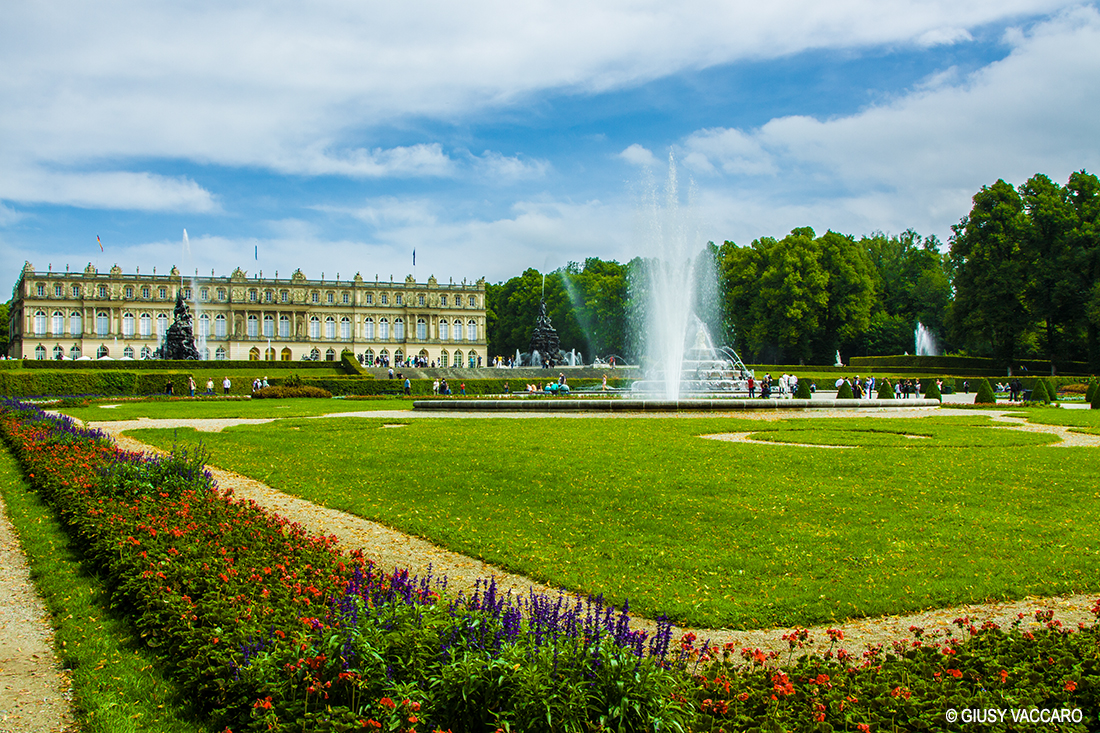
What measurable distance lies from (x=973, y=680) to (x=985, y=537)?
3.84 meters

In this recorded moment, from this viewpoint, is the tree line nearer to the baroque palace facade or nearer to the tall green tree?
the tall green tree

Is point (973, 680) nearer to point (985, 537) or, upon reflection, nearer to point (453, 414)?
point (985, 537)

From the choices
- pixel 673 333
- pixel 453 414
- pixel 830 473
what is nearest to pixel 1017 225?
pixel 673 333

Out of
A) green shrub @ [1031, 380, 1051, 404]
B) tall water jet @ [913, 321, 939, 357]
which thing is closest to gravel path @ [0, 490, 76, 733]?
green shrub @ [1031, 380, 1051, 404]

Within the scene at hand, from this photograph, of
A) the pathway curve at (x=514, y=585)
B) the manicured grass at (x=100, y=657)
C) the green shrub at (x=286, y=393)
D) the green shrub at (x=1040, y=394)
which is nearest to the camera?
the manicured grass at (x=100, y=657)

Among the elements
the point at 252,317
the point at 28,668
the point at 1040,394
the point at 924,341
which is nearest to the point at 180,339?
the point at 252,317

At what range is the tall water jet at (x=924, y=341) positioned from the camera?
64938 mm

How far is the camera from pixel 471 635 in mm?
3463

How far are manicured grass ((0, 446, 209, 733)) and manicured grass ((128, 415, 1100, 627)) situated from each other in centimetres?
254

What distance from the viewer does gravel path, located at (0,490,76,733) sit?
3.75 metres

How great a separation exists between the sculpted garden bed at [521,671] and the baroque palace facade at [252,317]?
78.2 meters

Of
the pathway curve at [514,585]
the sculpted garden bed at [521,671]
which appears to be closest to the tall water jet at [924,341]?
the pathway curve at [514,585]

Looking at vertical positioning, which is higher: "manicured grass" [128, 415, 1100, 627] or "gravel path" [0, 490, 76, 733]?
"manicured grass" [128, 415, 1100, 627]

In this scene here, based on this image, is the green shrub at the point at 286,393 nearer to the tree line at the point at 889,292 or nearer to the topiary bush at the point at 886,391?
the tree line at the point at 889,292
